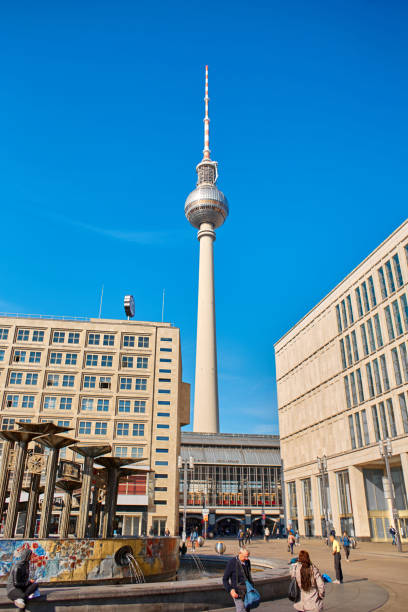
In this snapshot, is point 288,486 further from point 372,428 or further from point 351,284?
point 351,284

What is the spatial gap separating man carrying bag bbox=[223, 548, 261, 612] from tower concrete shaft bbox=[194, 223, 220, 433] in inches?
3937

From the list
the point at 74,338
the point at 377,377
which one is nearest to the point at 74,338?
the point at 74,338

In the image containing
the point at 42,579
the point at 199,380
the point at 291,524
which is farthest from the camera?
the point at 199,380

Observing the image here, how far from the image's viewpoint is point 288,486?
242 ft

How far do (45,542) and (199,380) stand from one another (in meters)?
98.4

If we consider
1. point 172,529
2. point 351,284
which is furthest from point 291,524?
point 351,284

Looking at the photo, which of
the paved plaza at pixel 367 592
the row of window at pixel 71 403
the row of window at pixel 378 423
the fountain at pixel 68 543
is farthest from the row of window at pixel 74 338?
the paved plaza at pixel 367 592

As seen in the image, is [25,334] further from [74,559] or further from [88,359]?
[74,559]

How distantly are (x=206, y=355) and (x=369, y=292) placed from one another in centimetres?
6179

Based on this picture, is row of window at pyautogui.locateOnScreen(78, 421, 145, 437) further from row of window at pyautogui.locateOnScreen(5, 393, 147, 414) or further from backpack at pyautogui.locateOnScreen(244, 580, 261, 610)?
backpack at pyautogui.locateOnScreen(244, 580, 261, 610)

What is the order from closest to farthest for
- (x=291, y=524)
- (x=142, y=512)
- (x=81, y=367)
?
(x=142, y=512) → (x=81, y=367) → (x=291, y=524)

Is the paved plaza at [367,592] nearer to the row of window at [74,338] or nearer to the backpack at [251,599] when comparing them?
the backpack at [251,599]

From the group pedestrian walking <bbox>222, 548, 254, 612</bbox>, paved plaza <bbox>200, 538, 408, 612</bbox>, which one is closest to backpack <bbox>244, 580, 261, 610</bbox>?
pedestrian walking <bbox>222, 548, 254, 612</bbox>

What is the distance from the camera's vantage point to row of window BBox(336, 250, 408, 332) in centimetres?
5022
